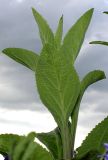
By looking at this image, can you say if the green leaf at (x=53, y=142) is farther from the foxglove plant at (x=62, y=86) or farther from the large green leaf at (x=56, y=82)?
the large green leaf at (x=56, y=82)

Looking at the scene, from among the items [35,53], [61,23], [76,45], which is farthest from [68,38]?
[61,23]

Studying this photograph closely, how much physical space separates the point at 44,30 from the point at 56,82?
489mm

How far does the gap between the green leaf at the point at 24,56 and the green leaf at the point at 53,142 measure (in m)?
0.34

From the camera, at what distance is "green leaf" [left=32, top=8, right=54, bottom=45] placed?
201 cm

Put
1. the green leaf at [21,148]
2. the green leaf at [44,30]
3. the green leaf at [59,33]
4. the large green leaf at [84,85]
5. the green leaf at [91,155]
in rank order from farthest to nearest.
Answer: the green leaf at [59,33]
the green leaf at [44,30]
the large green leaf at [84,85]
the green leaf at [91,155]
the green leaf at [21,148]

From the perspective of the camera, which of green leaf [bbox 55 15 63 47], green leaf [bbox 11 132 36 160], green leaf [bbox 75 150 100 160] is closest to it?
green leaf [bbox 11 132 36 160]

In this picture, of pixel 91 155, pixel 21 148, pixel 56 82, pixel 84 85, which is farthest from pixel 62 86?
pixel 21 148

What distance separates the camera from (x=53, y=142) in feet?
6.07

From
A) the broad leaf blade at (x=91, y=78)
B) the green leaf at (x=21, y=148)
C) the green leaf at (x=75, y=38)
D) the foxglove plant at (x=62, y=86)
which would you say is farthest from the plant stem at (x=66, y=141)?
the green leaf at (x=21, y=148)

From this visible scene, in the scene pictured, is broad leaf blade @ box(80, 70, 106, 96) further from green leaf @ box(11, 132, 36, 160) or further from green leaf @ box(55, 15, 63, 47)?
green leaf @ box(11, 132, 36, 160)

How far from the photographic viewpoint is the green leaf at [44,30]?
6.58ft

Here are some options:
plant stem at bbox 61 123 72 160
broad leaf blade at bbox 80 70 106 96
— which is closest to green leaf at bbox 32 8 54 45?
broad leaf blade at bbox 80 70 106 96

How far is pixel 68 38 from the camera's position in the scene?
1.91 metres

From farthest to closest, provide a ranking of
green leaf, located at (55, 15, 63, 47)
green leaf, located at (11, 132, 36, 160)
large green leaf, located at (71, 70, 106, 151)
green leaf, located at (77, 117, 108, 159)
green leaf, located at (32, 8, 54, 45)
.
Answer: green leaf, located at (55, 15, 63, 47), green leaf, located at (32, 8, 54, 45), large green leaf, located at (71, 70, 106, 151), green leaf, located at (77, 117, 108, 159), green leaf, located at (11, 132, 36, 160)
